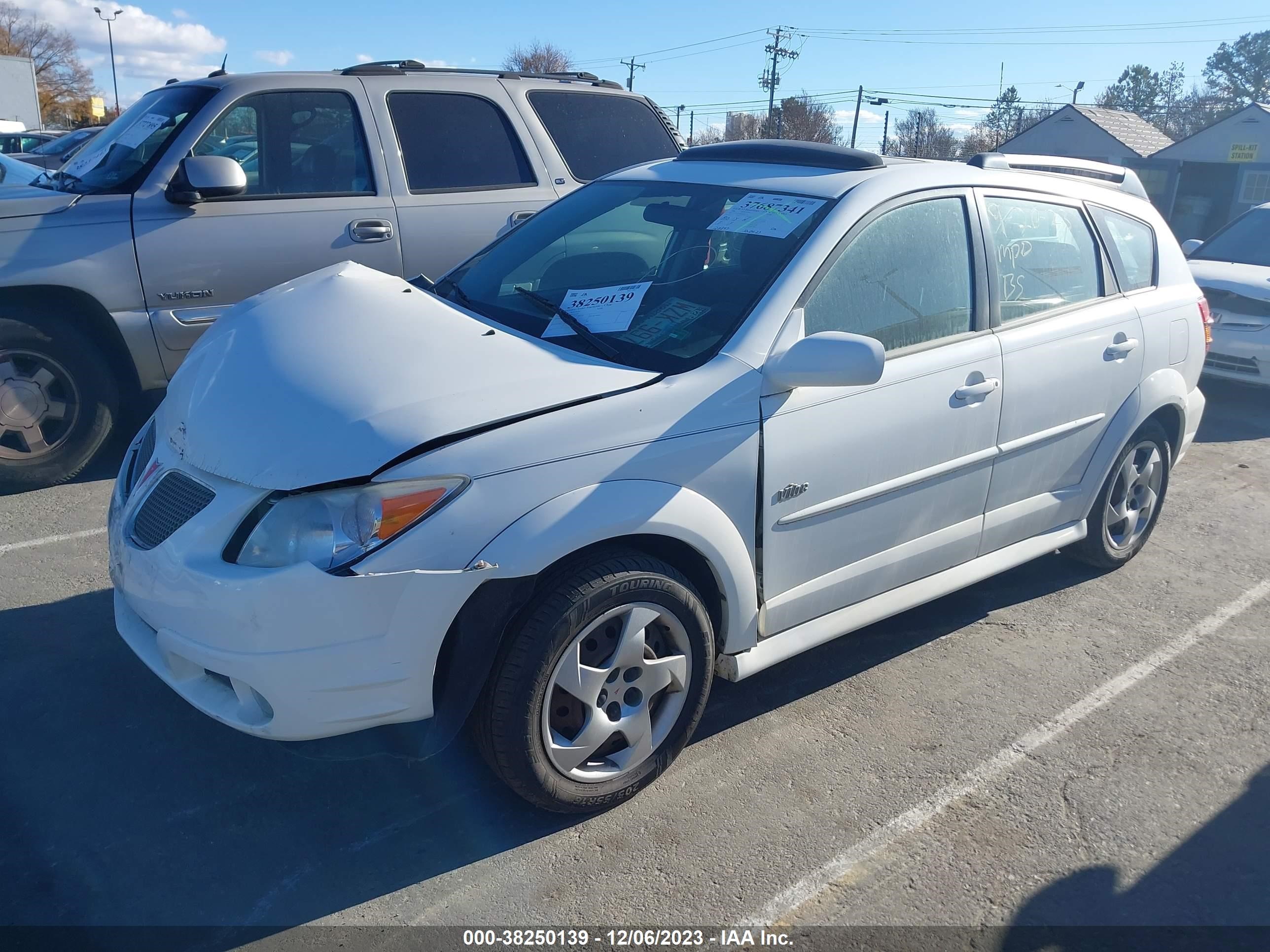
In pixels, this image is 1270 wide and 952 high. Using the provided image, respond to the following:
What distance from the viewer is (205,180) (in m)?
4.91

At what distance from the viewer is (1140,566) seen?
16.2 feet

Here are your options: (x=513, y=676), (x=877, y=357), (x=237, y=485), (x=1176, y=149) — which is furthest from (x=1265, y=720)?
(x=1176, y=149)

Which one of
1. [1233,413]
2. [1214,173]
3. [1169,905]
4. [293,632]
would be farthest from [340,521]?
[1214,173]

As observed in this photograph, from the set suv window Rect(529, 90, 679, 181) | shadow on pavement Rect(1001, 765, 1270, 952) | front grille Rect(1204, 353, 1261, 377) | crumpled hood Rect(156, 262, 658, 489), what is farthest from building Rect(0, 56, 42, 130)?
shadow on pavement Rect(1001, 765, 1270, 952)

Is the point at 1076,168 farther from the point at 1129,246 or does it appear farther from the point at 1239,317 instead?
the point at 1239,317

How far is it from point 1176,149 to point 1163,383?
27.5 metres

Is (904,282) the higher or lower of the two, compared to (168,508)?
higher

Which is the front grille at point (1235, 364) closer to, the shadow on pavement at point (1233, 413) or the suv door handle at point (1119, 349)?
the shadow on pavement at point (1233, 413)

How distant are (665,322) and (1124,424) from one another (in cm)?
232

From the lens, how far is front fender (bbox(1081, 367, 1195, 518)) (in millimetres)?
4277

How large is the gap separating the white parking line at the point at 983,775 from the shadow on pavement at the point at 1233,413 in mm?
3422

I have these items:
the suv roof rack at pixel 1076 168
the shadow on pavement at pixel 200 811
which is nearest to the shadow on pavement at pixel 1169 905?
the shadow on pavement at pixel 200 811

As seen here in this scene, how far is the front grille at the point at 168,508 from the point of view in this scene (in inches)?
106

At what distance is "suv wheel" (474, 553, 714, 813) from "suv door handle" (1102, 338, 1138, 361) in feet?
7.51
